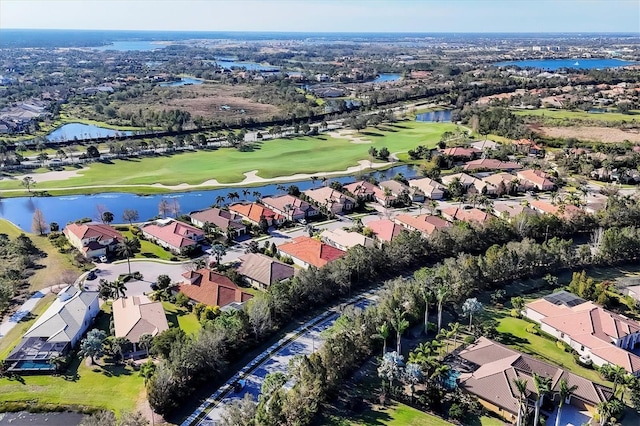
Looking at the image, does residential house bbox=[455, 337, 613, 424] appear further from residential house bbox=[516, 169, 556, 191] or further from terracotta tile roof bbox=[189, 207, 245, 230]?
residential house bbox=[516, 169, 556, 191]

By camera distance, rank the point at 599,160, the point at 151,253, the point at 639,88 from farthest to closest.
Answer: the point at 639,88 < the point at 599,160 < the point at 151,253

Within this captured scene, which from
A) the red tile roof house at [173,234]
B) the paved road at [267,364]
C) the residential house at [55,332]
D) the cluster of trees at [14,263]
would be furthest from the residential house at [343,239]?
the cluster of trees at [14,263]

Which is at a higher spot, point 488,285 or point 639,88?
point 639,88

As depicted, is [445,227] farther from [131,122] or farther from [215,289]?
[131,122]

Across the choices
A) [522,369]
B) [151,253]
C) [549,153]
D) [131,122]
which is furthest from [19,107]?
[522,369]

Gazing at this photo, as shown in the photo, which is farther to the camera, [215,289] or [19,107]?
[19,107]

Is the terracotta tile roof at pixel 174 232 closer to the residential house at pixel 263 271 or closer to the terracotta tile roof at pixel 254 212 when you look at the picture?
the terracotta tile roof at pixel 254 212

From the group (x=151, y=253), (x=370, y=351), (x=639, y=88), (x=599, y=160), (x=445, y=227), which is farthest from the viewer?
(x=639, y=88)
